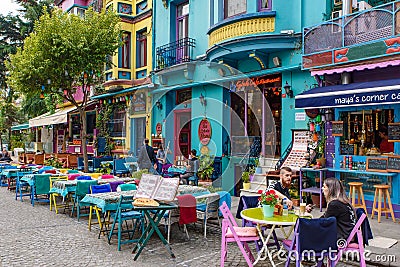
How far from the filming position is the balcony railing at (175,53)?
15.2 metres

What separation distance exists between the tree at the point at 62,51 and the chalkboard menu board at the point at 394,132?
11.1m

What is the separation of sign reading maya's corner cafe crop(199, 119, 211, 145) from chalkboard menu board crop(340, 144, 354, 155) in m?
5.48

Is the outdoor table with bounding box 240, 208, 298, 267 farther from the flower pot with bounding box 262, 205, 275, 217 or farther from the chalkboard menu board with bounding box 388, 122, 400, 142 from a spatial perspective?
the chalkboard menu board with bounding box 388, 122, 400, 142

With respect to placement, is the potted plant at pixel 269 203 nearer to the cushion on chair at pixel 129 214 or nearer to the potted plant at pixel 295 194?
the cushion on chair at pixel 129 214

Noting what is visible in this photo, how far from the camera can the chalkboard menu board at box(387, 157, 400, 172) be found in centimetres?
877

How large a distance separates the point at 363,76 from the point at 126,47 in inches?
508

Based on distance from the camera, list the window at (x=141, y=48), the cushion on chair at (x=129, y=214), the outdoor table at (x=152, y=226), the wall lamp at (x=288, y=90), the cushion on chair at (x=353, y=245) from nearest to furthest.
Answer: the cushion on chair at (x=353, y=245) → the outdoor table at (x=152, y=226) → the cushion on chair at (x=129, y=214) → the wall lamp at (x=288, y=90) → the window at (x=141, y=48)

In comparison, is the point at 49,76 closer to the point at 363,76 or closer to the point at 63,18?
the point at 63,18

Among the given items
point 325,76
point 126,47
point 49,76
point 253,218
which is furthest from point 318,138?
Answer: point 126,47

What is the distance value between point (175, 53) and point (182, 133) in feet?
11.0

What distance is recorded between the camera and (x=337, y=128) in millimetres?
9867

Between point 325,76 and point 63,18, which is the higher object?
point 63,18

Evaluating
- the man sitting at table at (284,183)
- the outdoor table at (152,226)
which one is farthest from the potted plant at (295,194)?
the outdoor table at (152,226)

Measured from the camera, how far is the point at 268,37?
1125cm
